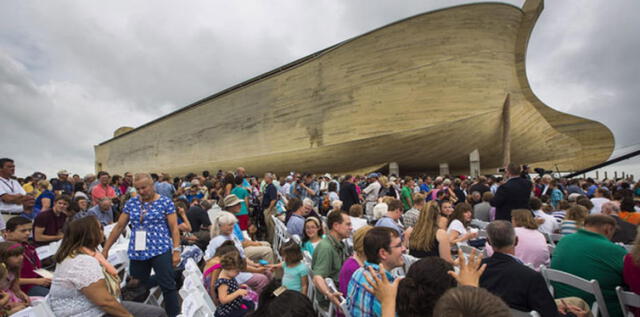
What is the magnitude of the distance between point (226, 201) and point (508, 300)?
12.5 ft

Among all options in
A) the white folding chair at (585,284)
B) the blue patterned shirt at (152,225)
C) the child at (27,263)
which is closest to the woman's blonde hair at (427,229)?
the white folding chair at (585,284)

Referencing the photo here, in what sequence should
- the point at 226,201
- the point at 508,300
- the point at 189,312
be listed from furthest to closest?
the point at 226,201 < the point at 508,300 < the point at 189,312

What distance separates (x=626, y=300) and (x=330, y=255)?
2111 millimetres

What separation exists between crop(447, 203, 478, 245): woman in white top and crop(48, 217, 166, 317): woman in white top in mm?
3285

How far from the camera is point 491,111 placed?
607 inches

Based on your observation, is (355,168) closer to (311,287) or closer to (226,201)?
(226,201)

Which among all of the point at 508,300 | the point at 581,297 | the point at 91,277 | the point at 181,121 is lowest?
the point at 581,297

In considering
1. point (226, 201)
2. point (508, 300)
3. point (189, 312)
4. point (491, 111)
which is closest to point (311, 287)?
point (189, 312)

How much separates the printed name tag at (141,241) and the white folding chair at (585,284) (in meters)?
3.44

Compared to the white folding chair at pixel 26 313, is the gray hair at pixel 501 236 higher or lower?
higher

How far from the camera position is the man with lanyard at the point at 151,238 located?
10.8ft

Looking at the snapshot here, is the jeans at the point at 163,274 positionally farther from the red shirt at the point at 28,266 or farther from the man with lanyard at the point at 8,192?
the man with lanyard at the point at 8,192

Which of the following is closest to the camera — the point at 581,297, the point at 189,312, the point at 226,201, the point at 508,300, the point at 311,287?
the point at 189,312

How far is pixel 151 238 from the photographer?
3.31 meters
